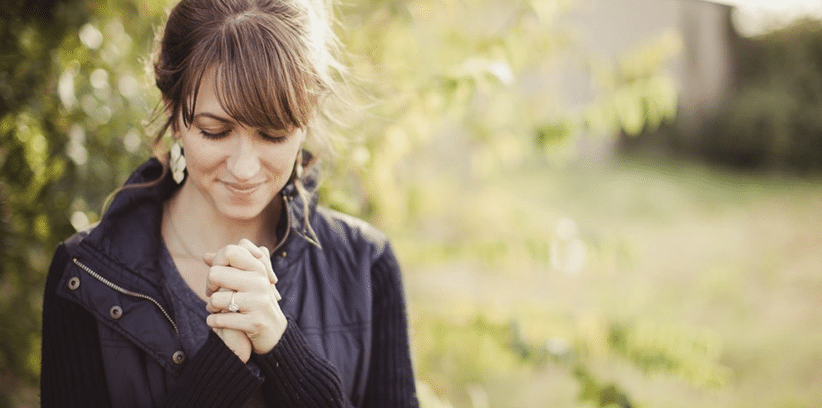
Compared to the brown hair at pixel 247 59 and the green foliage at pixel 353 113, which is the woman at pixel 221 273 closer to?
the brown hair at pixel 247 59

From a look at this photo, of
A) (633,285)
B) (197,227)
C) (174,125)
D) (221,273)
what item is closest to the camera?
(221,273)

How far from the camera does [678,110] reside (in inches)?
402

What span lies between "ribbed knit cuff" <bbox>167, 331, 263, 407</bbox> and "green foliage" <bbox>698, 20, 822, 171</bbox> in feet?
32.1

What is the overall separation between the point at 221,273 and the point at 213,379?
0.23 meters

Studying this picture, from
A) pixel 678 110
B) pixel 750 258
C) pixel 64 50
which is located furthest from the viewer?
pixel 678 110

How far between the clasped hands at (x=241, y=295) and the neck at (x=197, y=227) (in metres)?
0.28

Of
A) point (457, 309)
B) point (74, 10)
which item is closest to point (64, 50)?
point (74, 10)

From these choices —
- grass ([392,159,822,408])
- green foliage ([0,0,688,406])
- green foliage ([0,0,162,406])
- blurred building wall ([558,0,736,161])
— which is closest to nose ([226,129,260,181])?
green foliage ([0,0,688,406])

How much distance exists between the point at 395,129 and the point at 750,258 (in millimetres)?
6752

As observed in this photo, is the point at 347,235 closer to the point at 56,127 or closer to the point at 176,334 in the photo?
the point at 176,334

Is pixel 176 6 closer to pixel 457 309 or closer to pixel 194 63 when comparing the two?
pixel 194 63

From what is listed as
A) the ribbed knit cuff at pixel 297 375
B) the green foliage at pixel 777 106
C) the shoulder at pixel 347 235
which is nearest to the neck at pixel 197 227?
the shoulder at pixel 347 235

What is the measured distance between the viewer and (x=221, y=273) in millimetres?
1228

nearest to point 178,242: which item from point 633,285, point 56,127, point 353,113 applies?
point 353,113
